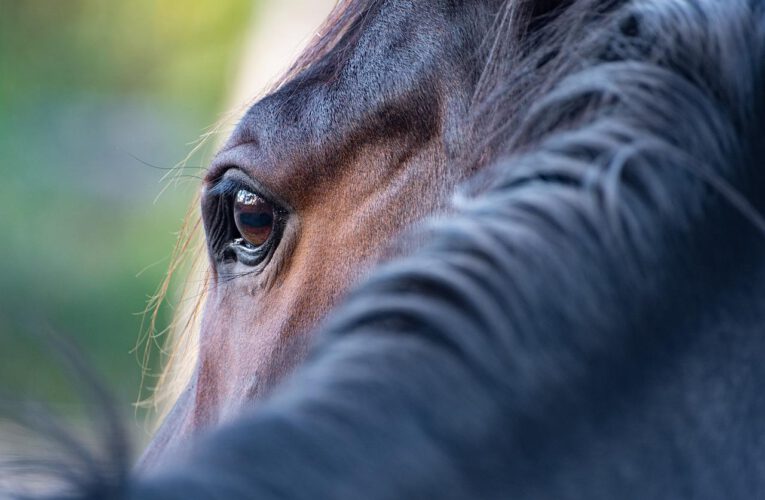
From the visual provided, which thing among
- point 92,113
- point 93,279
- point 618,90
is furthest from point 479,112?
point 92,113

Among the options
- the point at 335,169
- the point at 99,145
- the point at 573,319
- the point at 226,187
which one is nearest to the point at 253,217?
the point at 226,187

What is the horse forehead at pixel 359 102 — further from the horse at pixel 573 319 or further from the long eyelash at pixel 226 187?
the horse at pixel 573 319

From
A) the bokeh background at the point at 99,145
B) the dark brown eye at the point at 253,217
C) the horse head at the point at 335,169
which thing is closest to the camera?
the horse head at the point at 335,169

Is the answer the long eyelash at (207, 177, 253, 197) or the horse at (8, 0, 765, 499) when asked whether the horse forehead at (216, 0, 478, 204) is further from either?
the horse at (8, 0, 765, 499)

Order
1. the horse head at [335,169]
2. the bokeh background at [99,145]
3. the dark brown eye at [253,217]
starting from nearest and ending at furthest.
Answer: the horse head at [335,169] → the dark brown eye at [253,217] → the bokeh background at [99,145]

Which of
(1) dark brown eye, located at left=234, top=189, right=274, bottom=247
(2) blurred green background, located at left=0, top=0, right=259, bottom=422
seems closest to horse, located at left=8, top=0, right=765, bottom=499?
(1) dark brown eye, located at left=234, top=189, right=274, bottom=247

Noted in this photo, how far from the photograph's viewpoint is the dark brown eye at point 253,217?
1929 mm

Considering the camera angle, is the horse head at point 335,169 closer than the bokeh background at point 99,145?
Yes

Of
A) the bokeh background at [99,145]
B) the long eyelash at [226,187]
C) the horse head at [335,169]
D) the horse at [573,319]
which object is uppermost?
the bokeh background at [99,145]

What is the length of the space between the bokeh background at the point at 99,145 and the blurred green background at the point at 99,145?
24 mm

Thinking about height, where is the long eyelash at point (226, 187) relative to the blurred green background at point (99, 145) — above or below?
below

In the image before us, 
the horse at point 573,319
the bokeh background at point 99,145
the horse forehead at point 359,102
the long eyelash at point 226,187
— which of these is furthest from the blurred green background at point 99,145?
the horse at point 573,319

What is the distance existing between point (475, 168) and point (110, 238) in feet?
50.7

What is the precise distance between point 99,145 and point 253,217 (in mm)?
16292
